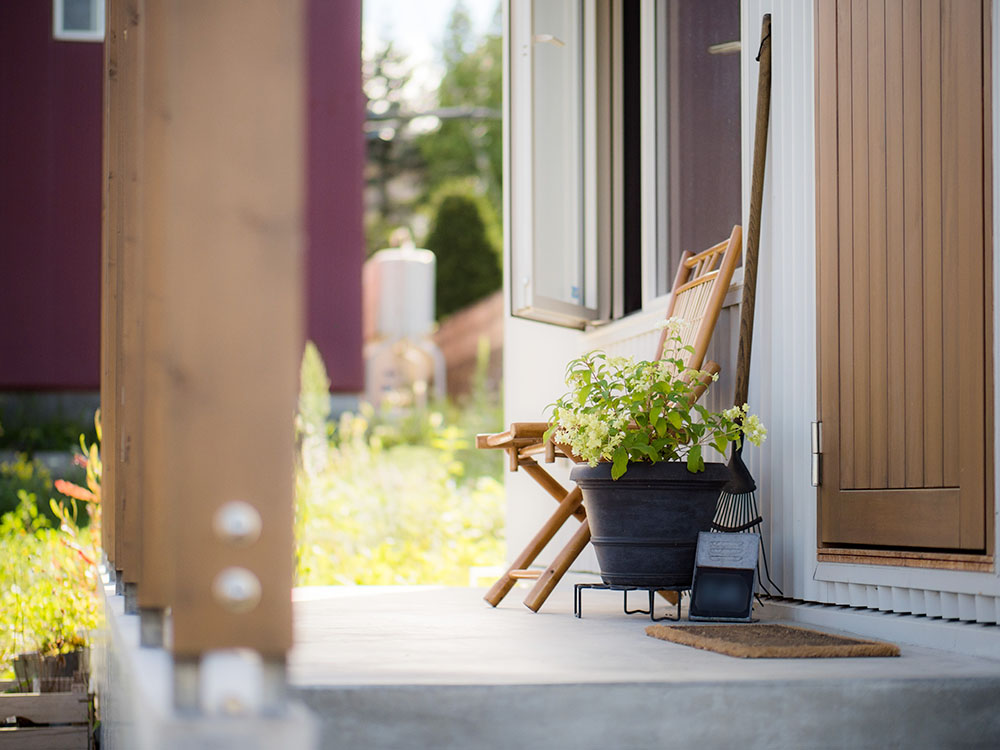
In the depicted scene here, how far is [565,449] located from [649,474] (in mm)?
356

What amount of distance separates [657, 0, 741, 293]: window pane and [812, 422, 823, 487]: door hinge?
1.01 m

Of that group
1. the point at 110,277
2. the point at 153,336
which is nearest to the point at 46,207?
the point at 110,277

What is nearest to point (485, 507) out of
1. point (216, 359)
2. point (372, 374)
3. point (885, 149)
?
point (885, 149)

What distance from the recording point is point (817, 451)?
2.85 m

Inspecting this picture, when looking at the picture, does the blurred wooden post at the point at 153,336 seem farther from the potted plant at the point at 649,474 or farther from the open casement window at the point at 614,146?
the open casement window at the point at 614,146

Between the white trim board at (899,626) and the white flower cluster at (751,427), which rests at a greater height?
the white flower cluster at (751,427)

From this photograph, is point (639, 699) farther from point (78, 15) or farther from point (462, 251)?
point (462, 251)

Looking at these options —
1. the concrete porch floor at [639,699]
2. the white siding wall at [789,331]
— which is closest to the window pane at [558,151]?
the white siding wall at [789,331]

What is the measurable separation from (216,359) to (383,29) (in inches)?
967

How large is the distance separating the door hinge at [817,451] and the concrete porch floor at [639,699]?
25.4 inches

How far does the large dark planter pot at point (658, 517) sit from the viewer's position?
2873 mm

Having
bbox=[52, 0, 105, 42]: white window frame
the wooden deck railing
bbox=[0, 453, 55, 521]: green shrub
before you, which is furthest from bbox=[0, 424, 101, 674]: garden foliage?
bbox=[52, 0, 105, 42]: white window frame

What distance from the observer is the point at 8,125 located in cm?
976

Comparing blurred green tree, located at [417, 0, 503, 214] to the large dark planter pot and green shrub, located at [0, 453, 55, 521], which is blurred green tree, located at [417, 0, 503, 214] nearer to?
green shrub, located at [0, 453, 55, 521]
